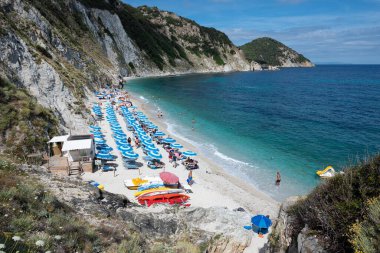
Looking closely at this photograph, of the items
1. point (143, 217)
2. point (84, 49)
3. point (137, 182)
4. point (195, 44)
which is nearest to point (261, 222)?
point (143, 217)

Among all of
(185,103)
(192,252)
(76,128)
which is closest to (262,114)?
(185,103)

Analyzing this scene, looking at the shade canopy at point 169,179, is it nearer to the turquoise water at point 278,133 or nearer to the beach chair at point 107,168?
the beach chair at point 107,168

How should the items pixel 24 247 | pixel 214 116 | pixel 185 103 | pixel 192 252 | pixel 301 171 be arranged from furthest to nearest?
pixel 185 103
pixel 214 116
pixel 301 171
pixel 192 252
pixel 24 247

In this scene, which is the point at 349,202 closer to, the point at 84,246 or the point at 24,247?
the point at 84,246

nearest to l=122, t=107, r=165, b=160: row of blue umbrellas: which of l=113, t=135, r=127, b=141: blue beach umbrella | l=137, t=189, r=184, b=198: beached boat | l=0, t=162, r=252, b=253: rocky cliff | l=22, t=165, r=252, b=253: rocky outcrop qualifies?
l=113, t=135, r=127, b=141: blue beach umbrella

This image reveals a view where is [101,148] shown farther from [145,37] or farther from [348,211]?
[145,37]

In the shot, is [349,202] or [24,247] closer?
[24,247]
